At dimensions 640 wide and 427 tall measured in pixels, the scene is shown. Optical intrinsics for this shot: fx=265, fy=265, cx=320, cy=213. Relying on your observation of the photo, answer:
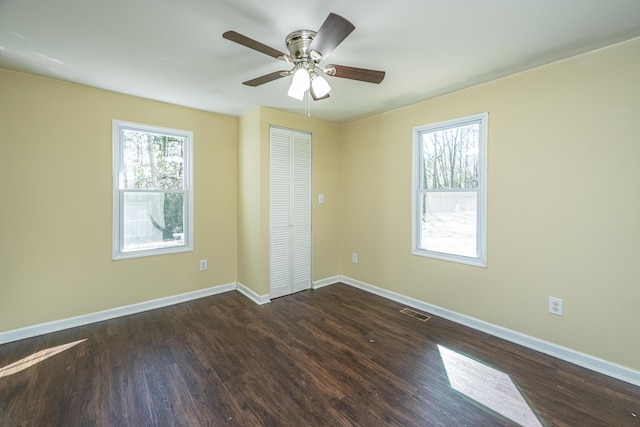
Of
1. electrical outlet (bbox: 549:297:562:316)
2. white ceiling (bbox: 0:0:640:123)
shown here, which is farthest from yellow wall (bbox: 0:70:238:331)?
electrical outlet (bbox: 549:297:562:316)

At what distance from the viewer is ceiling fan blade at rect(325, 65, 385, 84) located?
71.2 inches

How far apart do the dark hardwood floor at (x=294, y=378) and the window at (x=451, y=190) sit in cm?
84

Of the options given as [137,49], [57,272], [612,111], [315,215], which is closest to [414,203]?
[315,215]

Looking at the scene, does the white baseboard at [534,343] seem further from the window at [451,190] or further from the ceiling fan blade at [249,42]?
the ceiling fan blade at [249,42]

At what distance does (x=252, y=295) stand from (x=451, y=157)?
2.90m

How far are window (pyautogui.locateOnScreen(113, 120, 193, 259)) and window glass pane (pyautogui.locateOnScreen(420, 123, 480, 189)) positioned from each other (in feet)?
9.53

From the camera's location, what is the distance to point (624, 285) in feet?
6.31

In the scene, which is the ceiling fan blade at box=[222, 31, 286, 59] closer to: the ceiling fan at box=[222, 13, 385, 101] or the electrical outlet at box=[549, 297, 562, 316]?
the ceiling fan at box=[222, 13, 385, 101]

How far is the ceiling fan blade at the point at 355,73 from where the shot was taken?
1.81m

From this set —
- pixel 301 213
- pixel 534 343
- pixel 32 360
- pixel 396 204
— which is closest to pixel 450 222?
pixel 396 204

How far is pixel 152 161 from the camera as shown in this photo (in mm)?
3133

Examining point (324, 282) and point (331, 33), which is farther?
point (324, 282)

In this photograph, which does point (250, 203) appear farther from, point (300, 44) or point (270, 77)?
point (300, 44)

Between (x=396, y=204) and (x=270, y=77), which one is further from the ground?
(x=270, y=77)
